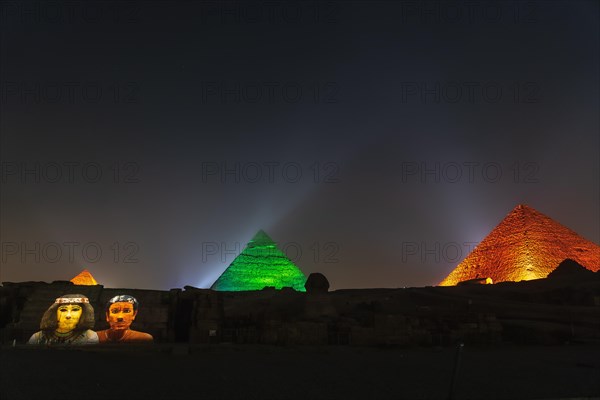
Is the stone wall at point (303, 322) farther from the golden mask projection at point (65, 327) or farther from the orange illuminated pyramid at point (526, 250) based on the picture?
the orange illuminated pyramid at point (526, 250)

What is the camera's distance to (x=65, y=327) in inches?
408

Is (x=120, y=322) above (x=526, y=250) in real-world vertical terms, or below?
below

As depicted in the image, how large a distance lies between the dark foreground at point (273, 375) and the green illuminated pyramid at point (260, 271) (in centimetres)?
3377

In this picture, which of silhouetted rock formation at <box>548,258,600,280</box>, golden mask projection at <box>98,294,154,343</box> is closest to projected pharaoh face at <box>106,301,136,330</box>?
golden mask projection at <box>98,294,154,343</box>

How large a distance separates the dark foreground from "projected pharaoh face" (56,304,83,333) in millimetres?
952

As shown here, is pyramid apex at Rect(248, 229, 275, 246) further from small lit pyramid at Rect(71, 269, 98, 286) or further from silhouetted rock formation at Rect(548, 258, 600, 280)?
silhouetted rock formation at Rect(548, 258, 600, 280)

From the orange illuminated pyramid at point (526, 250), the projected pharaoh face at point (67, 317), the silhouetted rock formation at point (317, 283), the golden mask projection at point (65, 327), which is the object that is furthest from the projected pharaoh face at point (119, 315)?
the orange illuminated pyramid at point (526, 250)

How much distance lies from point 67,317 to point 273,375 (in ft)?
15.9

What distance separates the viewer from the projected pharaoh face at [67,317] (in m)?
10.4

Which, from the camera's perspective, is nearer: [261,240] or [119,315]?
[119,315]

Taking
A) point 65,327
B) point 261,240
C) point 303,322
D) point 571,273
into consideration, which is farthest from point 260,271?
point 65,327

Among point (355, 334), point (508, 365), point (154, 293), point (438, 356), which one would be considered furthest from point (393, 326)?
point (154, 293)

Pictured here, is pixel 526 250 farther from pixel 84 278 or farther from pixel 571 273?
pixel 84 278

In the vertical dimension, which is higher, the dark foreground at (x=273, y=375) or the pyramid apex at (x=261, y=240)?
the pyramid apex at (x=261, y=240)
